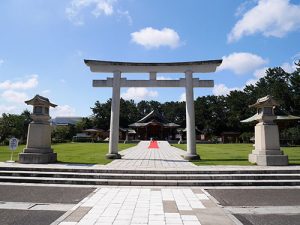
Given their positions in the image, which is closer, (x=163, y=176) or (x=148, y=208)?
(x=148, y=208)


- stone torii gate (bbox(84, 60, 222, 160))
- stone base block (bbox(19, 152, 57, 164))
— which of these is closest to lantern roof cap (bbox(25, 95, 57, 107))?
stone base block (bbox(19, 152, 57, 164))

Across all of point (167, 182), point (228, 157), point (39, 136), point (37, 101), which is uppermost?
point (37, 101)

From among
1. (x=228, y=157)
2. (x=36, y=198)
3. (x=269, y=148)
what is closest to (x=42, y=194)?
(x=36, y=198)

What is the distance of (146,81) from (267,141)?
8.02m

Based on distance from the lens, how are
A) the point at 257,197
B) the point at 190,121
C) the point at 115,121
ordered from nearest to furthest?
the point at 257,197, the point at 190,121, the point at 115,121

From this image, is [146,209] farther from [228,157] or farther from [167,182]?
[228,157]

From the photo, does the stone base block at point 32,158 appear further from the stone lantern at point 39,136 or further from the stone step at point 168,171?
the stone step at point 168,171

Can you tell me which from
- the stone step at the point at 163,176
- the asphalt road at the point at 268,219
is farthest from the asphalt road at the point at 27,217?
the asphalt road at the point at 268,219

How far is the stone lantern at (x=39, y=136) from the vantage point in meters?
13.7

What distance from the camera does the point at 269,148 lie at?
13.6 meters

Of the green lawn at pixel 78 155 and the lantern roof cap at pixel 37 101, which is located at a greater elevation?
the lantern roof cap at pixel 37 101

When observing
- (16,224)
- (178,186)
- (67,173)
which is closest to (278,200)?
(178,186)

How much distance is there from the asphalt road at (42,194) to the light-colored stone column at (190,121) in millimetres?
8588

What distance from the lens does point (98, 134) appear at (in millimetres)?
68438
